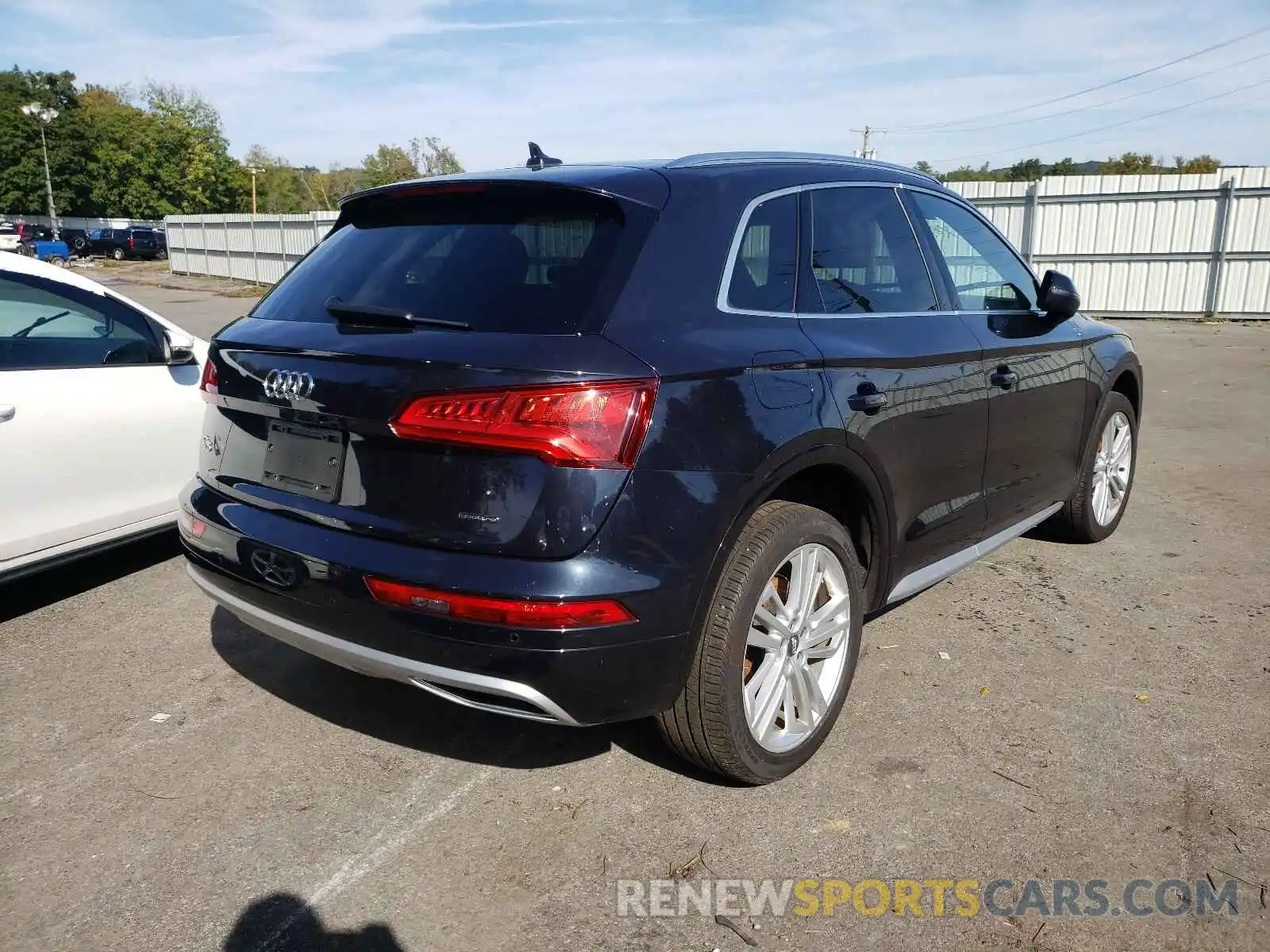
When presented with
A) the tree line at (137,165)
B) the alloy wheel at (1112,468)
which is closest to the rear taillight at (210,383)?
the alloy wheel at (1112,468)

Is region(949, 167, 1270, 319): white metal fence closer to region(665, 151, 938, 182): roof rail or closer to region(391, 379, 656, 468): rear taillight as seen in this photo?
region(665, 151, 938, 182): roof rail

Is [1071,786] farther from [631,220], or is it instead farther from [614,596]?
[631,220]

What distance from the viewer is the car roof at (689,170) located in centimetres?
286

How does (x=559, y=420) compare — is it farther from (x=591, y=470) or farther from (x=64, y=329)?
(x=64, y=329)

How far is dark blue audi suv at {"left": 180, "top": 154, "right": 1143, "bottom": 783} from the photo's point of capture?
2395 mm

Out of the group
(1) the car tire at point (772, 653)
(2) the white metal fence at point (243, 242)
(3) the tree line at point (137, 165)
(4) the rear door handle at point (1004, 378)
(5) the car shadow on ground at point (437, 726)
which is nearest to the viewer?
(1) the car tire at point (772, 653)

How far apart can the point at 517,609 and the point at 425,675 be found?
0.35m

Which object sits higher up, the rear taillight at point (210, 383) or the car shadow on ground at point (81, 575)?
the rear taillight at point (210, 383)

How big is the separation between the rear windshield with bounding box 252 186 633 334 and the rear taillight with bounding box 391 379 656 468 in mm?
201

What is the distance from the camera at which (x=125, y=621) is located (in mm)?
4355

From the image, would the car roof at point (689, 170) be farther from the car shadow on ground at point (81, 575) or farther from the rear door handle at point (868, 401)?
the car shadow on ground at point (81, 575)

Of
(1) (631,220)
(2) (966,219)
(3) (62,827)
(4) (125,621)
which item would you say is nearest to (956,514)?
(2) (966,219)

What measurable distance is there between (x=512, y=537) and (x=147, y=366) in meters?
3.14

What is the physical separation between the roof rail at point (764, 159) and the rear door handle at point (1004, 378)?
0.86 metres
